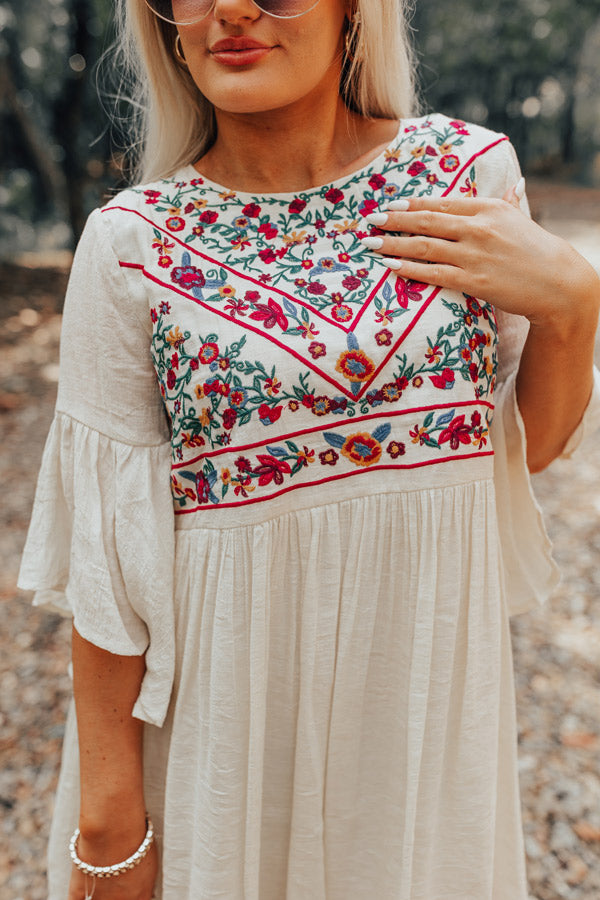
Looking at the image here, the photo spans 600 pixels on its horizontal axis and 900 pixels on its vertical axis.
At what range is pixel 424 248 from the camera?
1.11 m

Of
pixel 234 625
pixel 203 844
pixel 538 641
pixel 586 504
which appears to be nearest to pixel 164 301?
pixel 234 625

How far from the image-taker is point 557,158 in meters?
17.5

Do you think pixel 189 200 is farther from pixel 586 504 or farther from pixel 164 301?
pixel 586 504

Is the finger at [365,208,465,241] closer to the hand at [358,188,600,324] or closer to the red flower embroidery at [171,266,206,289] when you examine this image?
the hand at [358,188,600,324]

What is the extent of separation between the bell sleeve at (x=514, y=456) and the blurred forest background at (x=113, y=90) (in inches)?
41.1

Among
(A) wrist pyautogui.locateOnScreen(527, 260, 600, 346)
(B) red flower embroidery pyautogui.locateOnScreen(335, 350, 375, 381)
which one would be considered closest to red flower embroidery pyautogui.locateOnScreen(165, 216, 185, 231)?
(B) red flower embroidery pyautogui.locateOnScreen(335, 350, 375, 381)

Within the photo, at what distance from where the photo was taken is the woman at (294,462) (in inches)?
42.5

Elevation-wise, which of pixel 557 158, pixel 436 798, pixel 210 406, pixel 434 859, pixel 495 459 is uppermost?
pixel 210 406

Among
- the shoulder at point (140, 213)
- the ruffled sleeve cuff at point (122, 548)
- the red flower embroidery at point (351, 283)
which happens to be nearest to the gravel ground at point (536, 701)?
the ruffled sleeve cuff at point (122, 548)

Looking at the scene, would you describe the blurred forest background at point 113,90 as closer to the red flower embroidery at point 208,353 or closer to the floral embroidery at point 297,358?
the floral embroidery at point 297,358

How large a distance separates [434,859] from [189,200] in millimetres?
1142

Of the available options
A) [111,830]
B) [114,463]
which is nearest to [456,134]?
[114,463]

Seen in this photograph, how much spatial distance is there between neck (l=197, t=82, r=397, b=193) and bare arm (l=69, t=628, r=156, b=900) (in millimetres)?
773

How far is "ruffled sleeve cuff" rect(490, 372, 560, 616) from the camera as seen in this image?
4.25ft
